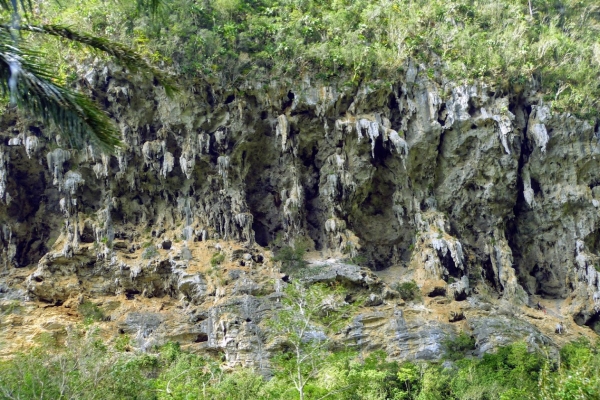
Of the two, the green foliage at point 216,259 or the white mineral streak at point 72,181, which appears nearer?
the green foliage at point 216,259

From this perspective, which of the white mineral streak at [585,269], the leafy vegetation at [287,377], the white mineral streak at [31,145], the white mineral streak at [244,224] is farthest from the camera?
the white mineral streak at [244,224]

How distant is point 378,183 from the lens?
29016 millimetres

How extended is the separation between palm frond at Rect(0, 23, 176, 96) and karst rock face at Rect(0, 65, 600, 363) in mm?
19685

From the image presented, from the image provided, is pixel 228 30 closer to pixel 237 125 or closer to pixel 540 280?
pixel 237 125

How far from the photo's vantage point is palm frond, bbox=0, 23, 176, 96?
227 inches

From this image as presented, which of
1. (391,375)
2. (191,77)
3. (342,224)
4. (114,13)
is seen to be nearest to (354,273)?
(342,224)

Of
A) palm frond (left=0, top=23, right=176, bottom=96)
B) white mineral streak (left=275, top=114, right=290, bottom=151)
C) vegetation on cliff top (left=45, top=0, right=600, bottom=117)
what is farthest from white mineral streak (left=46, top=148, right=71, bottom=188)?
palm frond (left=0, top=23, right=176, bottom=96)

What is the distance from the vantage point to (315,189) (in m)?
29.0

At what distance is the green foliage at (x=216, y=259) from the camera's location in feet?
82.9

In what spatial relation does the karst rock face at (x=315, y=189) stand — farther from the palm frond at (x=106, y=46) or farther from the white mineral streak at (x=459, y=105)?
the palm frond at (x=106, y=46)

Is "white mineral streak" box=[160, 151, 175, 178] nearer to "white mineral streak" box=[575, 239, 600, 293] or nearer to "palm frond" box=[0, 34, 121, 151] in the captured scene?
"white mineral streak" box=[575, 239, 600, 293]

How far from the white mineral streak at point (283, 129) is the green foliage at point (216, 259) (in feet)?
20.3

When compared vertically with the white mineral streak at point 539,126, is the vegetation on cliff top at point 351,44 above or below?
above

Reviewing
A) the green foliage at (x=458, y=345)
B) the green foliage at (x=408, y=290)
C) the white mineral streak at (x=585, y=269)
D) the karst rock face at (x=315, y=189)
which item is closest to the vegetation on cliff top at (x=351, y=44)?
the karst rock face at (x=315, y=189)
